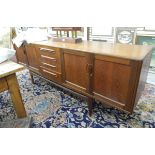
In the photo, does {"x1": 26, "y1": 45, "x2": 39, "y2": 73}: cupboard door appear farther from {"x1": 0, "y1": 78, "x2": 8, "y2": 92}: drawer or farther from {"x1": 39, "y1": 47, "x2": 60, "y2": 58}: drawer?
{"x1": 0, "y1": 78, "x2": 8, "y2": 92}: drawer

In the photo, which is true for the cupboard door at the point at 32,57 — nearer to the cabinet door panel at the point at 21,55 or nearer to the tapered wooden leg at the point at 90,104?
the cabinet door panel at the point at 21,55

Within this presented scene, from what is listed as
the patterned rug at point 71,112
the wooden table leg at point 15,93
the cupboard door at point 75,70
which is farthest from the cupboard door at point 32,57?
the wooden table leg at point 15,93

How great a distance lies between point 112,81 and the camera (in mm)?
1188

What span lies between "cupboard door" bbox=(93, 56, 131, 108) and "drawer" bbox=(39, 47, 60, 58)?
49 cm

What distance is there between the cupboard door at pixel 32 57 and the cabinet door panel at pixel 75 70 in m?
0.56

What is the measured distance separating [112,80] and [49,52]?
30.9 inches

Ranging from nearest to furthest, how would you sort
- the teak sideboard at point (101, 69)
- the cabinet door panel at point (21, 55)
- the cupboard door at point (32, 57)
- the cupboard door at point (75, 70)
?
the teak sideboard at point (101, 69), the cupboard door at point (75, 70), the cupboard door at point (32, 57), the cabinet door panel at point (21, 55)

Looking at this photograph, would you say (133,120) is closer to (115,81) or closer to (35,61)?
(115,81)

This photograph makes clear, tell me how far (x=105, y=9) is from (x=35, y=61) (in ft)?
5.30

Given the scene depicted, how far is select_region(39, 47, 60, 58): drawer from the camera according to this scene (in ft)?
4.99

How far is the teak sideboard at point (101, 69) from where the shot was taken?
106 cm

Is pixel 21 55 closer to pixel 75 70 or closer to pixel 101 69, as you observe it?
pixel 75 70

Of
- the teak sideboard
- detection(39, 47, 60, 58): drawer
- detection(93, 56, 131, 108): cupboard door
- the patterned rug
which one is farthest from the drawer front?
detection(93, 56, 131, 108): cupboard door

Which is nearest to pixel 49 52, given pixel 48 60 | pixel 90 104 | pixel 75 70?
pixel 48 60
